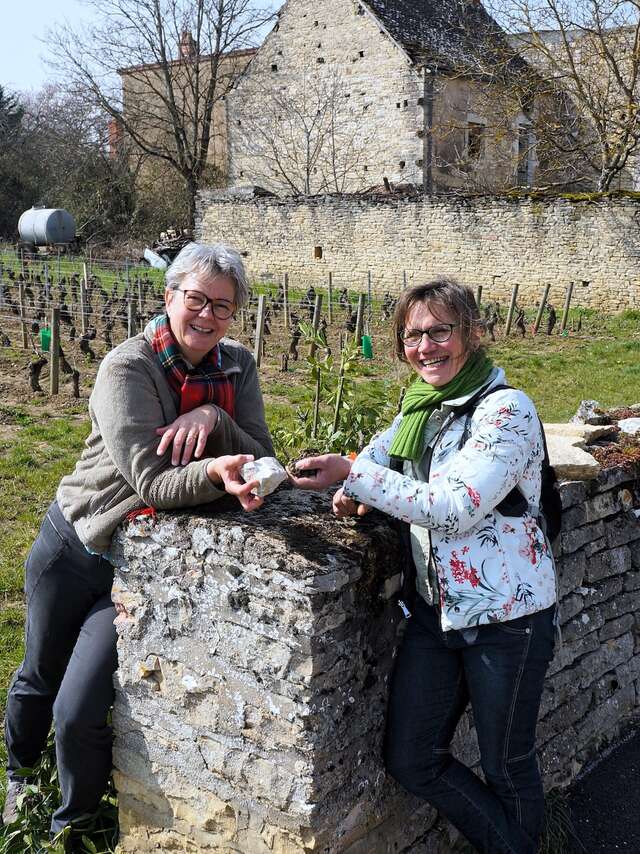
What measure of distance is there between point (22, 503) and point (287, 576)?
476 cm

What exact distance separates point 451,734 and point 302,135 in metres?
27.9

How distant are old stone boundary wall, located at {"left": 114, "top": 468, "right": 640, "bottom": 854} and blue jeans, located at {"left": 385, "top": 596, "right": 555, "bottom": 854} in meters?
0.09

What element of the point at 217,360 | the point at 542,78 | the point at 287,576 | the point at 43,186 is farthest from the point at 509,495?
the point at 43,186

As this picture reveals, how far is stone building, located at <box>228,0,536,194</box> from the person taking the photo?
25078 millimetres

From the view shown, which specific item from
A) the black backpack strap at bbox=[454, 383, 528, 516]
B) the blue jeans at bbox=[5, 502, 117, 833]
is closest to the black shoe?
the blue jeans at bbox=[5, 502, 117, 833]

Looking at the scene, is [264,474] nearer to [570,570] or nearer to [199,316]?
[199,316]

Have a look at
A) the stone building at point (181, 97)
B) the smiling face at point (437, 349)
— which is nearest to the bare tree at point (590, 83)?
the stone building at point (181, 97)

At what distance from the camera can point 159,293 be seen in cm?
1714

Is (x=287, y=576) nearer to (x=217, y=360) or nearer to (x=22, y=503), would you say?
(x=217, y=360)

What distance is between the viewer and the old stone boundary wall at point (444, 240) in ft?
61.0

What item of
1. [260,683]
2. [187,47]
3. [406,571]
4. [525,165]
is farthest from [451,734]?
[187,47]

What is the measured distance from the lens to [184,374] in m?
2.45

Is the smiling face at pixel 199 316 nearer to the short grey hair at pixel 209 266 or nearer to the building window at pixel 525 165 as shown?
the short grey hair at pixel 209 266

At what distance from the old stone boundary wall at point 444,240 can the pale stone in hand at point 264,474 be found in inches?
626
